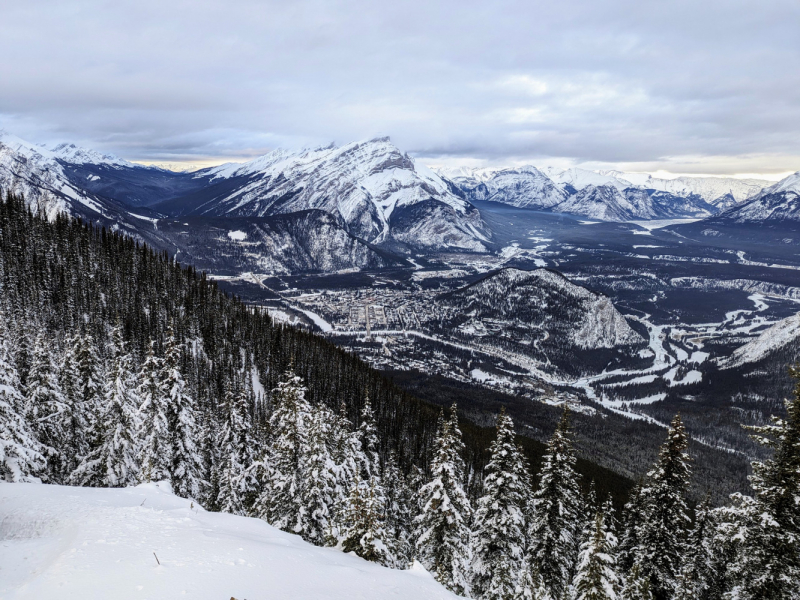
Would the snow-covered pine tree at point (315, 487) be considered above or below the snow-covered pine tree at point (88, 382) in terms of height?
below

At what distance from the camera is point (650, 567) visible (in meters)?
26.5

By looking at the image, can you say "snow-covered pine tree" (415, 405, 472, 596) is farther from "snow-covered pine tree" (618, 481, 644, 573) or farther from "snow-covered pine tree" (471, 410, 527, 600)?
"snow-covered pine tree" (618, 481, 644, 573)

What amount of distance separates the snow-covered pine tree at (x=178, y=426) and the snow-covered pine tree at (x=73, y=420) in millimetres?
8780

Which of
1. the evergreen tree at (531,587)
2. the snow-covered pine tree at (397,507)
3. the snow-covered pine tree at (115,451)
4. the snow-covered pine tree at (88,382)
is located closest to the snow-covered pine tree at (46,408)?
the snow-covered pine tree at (88,382)

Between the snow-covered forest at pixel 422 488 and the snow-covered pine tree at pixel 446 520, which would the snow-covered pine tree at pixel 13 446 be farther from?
the snow-covered pine tree at pixel 446 520

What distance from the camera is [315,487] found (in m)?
31.8

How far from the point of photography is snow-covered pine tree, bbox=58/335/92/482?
125 feet

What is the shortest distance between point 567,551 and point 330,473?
19278mm

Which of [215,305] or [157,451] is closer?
[157,451]

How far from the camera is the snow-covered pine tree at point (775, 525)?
1784 centimetres

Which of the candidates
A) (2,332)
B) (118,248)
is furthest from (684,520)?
(118,248)

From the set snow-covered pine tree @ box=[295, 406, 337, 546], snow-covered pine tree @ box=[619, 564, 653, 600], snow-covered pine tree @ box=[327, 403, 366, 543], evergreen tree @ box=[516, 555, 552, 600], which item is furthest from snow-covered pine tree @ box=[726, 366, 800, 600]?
snow-covered pine tree @ box=[295, 406, 337, 546]

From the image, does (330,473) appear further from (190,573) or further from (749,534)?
(749,534)

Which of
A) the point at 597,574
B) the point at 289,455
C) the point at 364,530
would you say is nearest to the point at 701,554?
the point at 597,574
